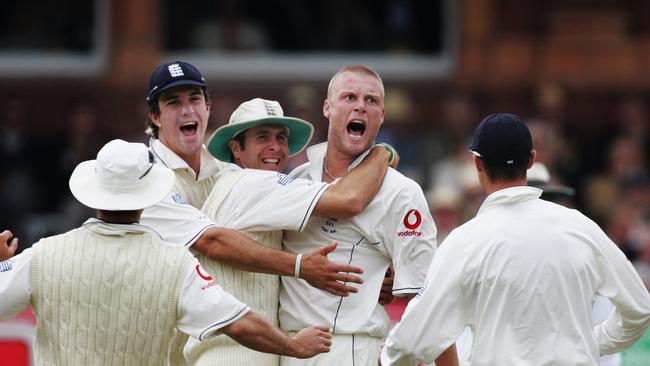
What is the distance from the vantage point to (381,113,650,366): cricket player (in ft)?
21.3

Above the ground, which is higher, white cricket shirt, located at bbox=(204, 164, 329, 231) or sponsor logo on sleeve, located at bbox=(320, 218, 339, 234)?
white cricket shirt, located at bbox=(204, 164, 329, 231)

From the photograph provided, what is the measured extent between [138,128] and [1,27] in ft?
7.42

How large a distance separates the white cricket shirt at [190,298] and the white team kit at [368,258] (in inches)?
31.8

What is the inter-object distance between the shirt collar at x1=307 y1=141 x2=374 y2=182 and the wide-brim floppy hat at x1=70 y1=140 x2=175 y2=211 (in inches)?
41.6

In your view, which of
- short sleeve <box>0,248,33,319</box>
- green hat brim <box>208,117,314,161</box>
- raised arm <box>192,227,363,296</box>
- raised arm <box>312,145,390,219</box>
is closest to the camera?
short sleeve <box>0,248,33,319</box>

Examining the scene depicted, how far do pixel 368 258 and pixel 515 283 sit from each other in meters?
1.11

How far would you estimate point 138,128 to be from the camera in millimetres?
14914

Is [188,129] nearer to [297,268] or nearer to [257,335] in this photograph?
[297,268]

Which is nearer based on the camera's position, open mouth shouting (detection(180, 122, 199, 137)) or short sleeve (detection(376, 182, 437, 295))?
short sleeve (detection(376, 182, 437, 295))

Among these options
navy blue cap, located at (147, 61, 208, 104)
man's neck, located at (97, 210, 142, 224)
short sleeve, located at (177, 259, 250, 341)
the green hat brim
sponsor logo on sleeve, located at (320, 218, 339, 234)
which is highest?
navy blue cap, located at (147, 61, 208, 104)

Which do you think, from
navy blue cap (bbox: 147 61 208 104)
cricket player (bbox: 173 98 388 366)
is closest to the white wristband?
cricket player (bbox: 173 98 388 366)

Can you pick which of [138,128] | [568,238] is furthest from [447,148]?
[568,238]

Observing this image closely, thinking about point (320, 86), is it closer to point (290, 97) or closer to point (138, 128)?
point (290, 97)

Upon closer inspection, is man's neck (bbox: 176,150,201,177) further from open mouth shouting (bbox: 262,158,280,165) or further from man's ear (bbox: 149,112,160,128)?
open mouth shouting (bbox: 262,158,280,165)
